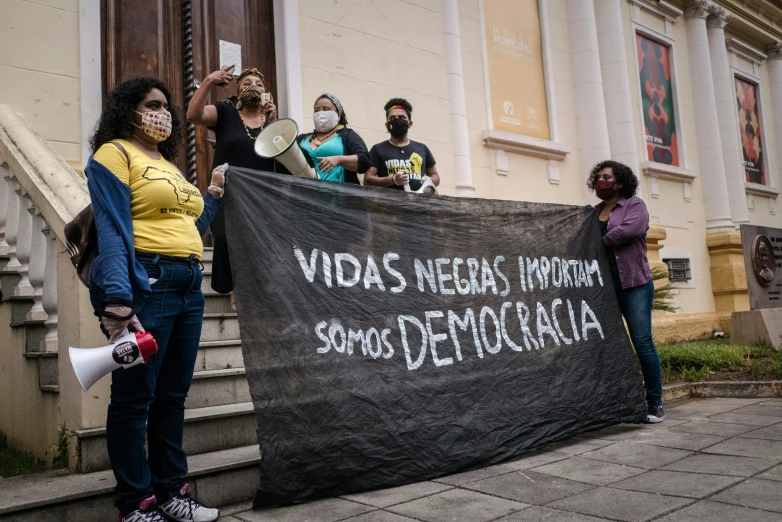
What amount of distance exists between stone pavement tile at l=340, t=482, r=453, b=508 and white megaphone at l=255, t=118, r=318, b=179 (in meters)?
1.86

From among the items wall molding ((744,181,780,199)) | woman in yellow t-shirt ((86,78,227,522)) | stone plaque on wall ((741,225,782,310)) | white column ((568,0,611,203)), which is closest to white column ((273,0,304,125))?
woman in yellow t-shirt ((86,78,227,522))

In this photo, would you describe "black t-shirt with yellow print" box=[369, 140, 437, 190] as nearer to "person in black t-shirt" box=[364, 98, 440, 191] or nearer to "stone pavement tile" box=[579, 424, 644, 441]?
"person in black t-shirt" box=[364, 98, 440, 191]

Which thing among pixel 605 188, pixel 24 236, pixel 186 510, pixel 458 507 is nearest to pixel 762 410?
pixel 605 188

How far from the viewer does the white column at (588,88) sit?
9719 mm

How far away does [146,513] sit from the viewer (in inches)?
102

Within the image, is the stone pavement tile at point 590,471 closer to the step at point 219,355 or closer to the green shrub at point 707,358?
the step at point 219,355

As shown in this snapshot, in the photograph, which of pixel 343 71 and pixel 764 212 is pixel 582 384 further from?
pixel 764 212

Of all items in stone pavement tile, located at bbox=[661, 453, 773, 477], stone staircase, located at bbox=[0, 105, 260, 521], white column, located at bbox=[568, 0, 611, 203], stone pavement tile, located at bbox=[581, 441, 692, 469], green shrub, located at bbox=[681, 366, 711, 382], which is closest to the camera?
stone staircase, located at bbox=[0, 105, 260, 521]

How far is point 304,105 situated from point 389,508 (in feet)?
15.3

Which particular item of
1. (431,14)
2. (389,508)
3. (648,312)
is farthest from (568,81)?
(389,508)

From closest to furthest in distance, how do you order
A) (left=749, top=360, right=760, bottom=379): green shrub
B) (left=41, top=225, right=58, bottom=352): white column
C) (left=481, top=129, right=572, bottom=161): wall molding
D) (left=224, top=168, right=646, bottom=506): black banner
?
(left=224, top=168, right=646, bottom=506): black banner → (left=41, top=225, right=58, bottom=352): white column → (left=749, top=360, right=760, bottom=379): green shrub → (left=481, top=129, right=572, bottom=161): wall molding

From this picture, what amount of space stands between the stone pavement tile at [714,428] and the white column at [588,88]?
5.35m

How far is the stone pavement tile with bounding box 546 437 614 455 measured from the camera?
4.05 metres

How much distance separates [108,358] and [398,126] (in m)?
3.41
